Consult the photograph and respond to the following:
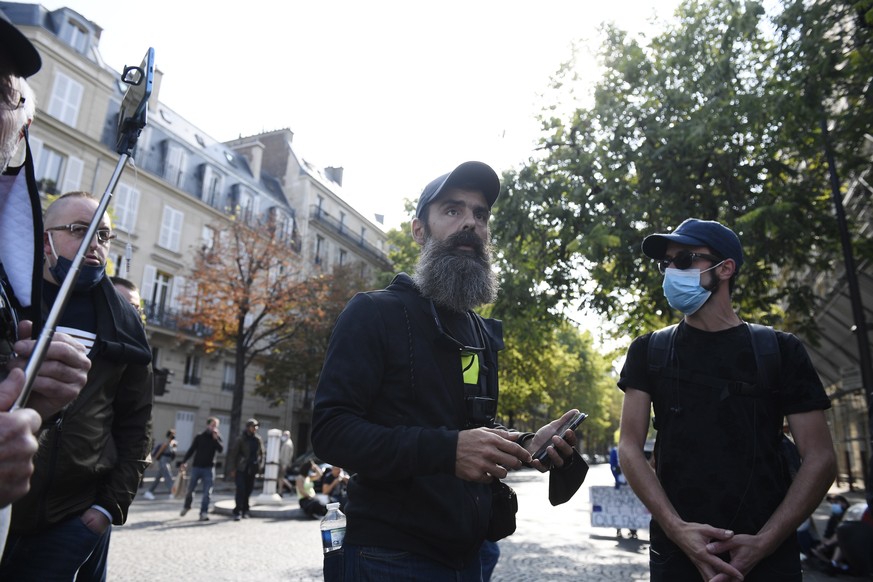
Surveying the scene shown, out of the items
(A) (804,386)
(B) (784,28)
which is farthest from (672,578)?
(B) (784,28)

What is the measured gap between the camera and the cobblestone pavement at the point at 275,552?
24.1ft

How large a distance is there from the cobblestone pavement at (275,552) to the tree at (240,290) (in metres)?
12.8

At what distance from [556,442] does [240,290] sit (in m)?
25.4

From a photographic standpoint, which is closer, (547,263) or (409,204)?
(547,263)

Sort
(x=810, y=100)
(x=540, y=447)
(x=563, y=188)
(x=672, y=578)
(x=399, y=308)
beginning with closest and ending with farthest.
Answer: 1. (x=540, y=447)
2. (x=399, y=308)
3. (x=672, y=578)
4. (x=810, y=100)
5. (x=563, y=188)

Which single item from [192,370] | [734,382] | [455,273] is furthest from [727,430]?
[192,370]

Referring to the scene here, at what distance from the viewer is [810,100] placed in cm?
898

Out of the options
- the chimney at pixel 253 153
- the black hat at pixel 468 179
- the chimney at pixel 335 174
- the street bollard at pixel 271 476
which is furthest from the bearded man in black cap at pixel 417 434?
the chimney at pixel 335 174

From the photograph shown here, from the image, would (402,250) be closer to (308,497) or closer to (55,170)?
(55,170)

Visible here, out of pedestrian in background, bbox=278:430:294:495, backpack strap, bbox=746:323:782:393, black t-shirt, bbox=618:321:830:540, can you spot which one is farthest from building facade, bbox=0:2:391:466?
backpack strap, bbox=746:323:782:393

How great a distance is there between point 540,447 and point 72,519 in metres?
1.90

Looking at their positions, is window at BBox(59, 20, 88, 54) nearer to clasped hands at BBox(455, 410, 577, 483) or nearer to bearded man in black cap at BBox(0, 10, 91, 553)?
bearded man in black cap at BBox(0, 10, 91, 553)

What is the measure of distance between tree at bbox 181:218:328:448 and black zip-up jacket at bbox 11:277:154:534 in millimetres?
23055

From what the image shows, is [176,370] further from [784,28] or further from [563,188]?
[784,28]
